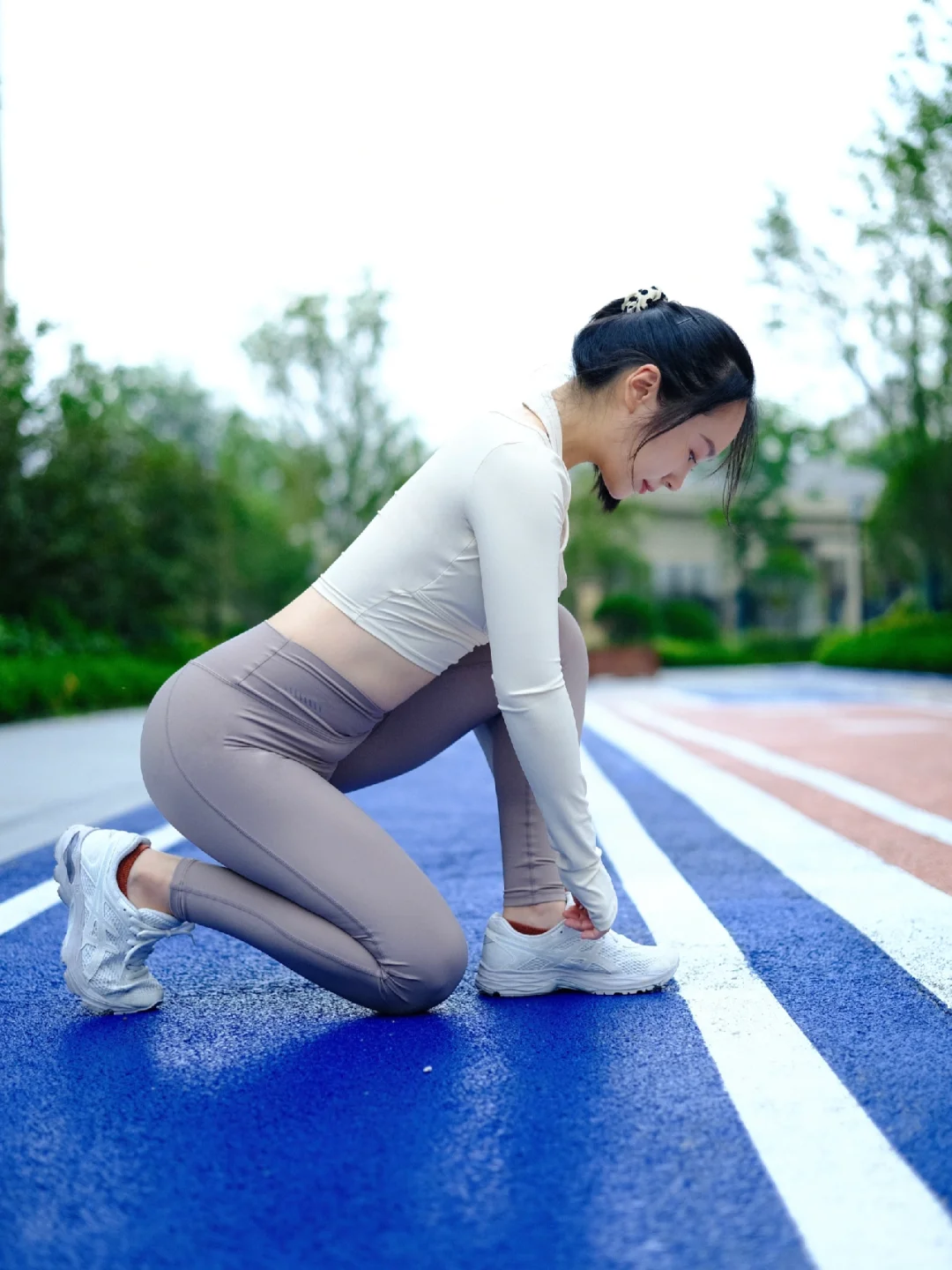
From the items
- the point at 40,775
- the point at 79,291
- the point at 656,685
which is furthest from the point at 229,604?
the point at 40,775

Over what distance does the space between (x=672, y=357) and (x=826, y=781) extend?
485 centimetres

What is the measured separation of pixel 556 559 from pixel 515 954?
2.74 ft

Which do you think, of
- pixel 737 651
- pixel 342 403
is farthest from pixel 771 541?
pixel 342 403

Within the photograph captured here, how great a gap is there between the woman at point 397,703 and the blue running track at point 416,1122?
6.5 inches

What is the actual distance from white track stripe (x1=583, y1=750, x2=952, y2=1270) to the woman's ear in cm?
118

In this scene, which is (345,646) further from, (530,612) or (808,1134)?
(808,1134)

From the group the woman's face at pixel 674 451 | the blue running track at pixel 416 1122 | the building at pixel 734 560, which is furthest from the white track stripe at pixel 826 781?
the building at pixel 734 560

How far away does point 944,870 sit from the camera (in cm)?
412

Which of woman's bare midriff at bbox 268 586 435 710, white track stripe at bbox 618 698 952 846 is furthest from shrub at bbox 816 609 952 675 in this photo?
woman's bare midriff at bbox 268 586 435 710

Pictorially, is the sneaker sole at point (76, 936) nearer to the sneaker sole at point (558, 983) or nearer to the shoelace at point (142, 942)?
the shoelace at point (142, 942)

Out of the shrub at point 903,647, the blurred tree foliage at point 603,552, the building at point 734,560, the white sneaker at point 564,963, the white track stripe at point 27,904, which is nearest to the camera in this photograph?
the white sneaker at point 564,963

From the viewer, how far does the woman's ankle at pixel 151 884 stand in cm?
254

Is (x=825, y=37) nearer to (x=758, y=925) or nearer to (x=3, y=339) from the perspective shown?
(x=3, y=339)

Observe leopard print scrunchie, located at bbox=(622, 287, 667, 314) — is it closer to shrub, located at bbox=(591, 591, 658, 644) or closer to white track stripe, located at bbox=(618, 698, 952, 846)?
white track stripe, located at bbox=(618, 698, 952, 846)
